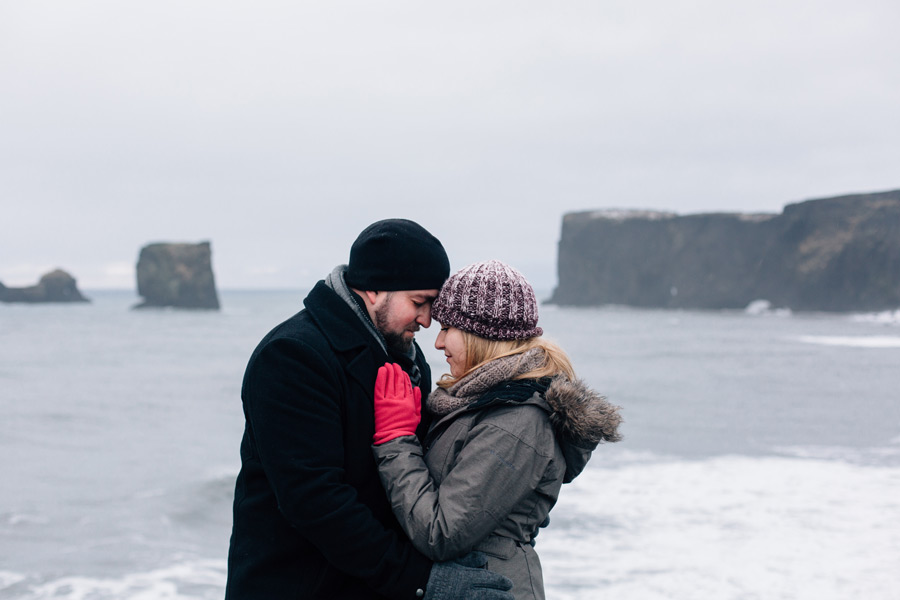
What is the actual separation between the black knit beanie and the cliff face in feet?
264

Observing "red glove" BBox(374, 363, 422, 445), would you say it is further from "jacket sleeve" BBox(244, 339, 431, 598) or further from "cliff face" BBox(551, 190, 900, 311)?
"cliff face" BBox(551, 190, 900, 311)

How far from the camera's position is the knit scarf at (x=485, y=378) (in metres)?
2.15

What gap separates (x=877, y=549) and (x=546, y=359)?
5.90m

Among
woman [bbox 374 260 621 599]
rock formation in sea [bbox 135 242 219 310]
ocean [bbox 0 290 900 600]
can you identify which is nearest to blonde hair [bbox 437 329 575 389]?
woman [bbox 374 260 621 599]

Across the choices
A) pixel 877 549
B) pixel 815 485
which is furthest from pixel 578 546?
pixel 815 485

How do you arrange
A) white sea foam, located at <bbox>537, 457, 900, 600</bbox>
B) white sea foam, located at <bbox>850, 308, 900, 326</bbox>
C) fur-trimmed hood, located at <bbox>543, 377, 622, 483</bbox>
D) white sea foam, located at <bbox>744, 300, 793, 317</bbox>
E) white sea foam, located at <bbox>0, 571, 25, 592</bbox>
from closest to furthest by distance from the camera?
fur-trimmed hood, located at <bbox>543, 377, 622, 483</bbox>, white sea foam, located at <bbox>537, 457, 900, 600</bbox>, white sea foam, located at <bbox>0, 571, 25, 592</bbox>, white sea foam, located at <bbox>850, 308, 900, 326</bbox>, white sea foam, located at <bbox>744, 300, 793, 317</bbox>

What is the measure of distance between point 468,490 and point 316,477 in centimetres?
41

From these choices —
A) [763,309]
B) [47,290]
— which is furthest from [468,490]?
[47,290]

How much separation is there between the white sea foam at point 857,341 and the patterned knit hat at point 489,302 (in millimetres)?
36315

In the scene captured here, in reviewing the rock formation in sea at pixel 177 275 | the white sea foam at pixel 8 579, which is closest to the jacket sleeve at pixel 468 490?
the white sea foam at pixel 8 579

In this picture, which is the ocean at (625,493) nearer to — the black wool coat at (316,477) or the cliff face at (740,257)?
the black wool coat at (316,477)

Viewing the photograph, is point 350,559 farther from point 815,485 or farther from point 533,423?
point 815,485

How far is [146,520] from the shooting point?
330 inches

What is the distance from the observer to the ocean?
6.24 meters
